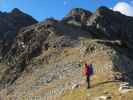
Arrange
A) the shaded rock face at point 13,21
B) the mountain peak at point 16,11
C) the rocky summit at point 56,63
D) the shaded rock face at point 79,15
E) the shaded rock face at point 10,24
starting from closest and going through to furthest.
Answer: the rocky summit at point 56,63 → the shaded rock face at point 10,24 → the shaded rock face at point 13,21 → the mountain peak at point 16,11 → the shaded rock face at point 79,15

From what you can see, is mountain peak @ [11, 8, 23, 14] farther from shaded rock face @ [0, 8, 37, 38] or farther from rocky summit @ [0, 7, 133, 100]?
rocky summit @ [0, 7, 133, 100]

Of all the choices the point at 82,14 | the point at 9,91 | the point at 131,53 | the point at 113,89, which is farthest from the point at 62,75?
the point at 82,14

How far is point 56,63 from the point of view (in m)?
66.9

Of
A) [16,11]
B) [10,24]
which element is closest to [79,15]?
[16,11]

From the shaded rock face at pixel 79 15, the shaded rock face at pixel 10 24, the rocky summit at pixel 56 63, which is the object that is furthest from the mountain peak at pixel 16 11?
the shaded rock face at pixel 79 15

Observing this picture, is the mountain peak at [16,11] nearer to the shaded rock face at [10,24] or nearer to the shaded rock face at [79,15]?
the shaded rock face at [10,24]

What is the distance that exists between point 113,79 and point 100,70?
329 inches

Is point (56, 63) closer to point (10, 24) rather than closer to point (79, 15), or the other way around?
point (10, 24)

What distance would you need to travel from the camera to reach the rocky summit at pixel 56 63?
44772 millimetres

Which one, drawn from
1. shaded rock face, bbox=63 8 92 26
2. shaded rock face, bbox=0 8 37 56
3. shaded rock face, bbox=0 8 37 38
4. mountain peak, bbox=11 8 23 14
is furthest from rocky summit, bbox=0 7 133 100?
shaded rock face, bbox=63 8 92 26

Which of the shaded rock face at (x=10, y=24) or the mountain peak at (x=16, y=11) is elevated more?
the mountain peak at (x=16, y=11)

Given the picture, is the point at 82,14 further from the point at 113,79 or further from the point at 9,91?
the point at 113,79

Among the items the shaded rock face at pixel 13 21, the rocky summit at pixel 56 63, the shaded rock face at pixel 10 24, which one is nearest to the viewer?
the rocky summit at pixel 56 63

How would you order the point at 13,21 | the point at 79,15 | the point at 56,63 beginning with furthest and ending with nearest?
the point at 79,15 → the point at 13,21 → the point at 56,63
